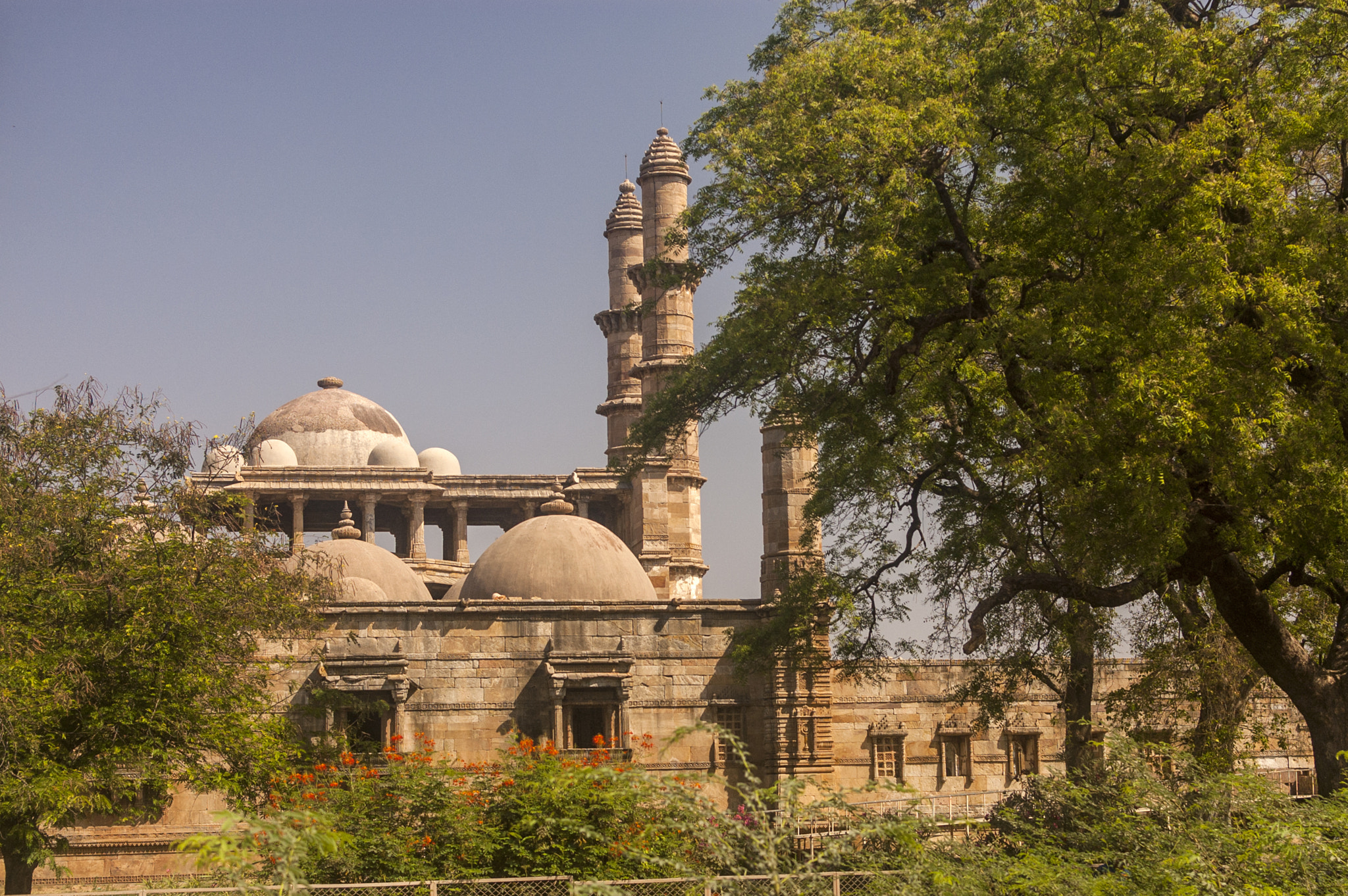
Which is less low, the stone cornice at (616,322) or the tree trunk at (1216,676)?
the stone cornice at (616,322)

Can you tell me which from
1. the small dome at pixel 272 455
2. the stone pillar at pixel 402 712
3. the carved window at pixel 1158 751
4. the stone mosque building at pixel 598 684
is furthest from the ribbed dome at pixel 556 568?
the small dome at pixel 272 455

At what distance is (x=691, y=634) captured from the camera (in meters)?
21.0

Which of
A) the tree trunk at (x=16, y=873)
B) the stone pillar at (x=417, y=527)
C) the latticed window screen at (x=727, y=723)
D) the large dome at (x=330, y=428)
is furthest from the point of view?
the large dome at (x=330, y=428)

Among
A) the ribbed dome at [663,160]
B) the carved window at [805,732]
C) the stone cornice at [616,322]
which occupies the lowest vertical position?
the carved window at [805,732]

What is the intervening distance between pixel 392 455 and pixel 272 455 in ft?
9.73

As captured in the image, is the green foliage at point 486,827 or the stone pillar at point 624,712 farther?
the stone pillar at point 624,712

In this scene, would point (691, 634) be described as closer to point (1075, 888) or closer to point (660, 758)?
point (660, 758)

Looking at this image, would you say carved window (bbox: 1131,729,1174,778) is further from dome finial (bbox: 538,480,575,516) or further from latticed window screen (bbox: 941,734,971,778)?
dome finial (bbox: 538,480,575,516)

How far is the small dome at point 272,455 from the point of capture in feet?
116

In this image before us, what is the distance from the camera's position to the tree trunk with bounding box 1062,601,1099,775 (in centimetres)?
1641

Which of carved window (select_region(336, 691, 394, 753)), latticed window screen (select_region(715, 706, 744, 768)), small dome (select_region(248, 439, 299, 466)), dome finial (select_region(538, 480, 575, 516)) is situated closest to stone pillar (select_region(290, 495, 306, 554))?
small dome (select_region(248, 439, 299, 466))

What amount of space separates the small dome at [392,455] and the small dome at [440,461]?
0.57 metres

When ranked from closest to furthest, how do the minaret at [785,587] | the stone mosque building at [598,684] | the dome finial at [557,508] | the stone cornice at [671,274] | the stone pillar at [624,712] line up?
the stone cornice at [671,274] → the minaret at [785,587] → the stone mosque building at [598,684] → the stone pillar at [624,712] → the dome finial at [557,508]

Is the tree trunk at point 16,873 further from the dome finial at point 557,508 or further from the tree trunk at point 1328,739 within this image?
the dome finial at point 557,508
